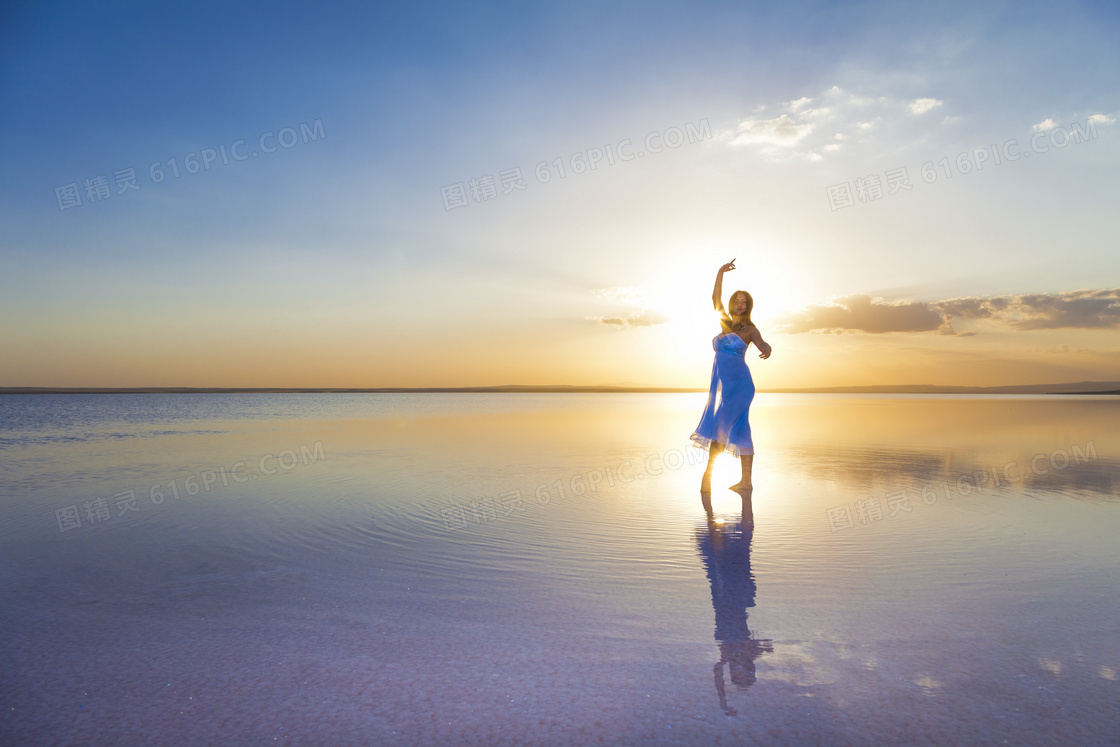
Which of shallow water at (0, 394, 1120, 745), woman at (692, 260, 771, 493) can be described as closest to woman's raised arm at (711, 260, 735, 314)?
woman at (692, 260, 771, 493)

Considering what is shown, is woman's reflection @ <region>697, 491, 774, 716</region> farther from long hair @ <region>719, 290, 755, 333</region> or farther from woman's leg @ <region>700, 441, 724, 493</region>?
long hair @ <region>719, 290, 755, 333</region>

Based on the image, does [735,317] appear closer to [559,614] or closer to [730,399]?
[730,399]

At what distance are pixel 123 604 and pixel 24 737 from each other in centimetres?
174

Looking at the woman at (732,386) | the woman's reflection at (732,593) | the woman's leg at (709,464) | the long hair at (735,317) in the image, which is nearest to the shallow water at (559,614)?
the woman's reflection at (732,593)

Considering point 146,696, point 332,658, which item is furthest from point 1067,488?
point 146,696

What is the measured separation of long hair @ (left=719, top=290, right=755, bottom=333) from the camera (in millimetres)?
8172

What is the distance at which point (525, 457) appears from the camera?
42.0 ft

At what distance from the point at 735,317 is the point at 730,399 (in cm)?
114

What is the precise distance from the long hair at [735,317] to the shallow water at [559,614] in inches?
93.2

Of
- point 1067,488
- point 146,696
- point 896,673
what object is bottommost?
point 1067,488

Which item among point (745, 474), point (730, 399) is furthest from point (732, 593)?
point (730, 399)

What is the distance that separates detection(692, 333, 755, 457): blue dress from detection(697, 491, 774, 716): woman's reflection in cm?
137

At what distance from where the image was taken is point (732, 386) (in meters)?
8.30

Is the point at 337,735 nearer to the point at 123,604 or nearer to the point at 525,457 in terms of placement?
the point at 123,604
